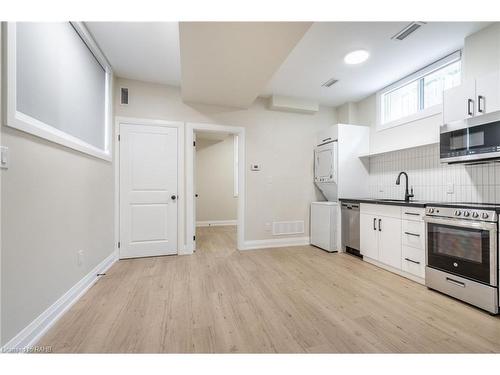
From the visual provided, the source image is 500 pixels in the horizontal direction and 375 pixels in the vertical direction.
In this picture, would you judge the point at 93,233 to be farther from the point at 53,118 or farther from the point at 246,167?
the point at 246,167

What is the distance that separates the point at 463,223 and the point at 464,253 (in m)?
0.27

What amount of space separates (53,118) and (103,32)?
1.23 m

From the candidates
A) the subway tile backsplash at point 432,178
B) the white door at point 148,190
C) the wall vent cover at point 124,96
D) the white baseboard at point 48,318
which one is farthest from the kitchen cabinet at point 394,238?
the wall vent cover at point 124,96

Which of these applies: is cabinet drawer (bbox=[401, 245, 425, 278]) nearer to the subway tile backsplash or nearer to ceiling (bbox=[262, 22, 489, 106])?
the subway tile backsplash

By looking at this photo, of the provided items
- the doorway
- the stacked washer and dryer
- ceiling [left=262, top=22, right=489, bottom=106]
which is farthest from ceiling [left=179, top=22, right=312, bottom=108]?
the stacked washer and dryer

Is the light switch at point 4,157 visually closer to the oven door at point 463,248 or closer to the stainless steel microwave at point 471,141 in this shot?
the oven door at point 463,248

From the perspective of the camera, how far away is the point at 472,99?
2.21 m

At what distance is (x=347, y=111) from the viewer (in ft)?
14.3

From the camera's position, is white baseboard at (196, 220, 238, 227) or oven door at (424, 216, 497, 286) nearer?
oven door at (424, 216, 497, 286)

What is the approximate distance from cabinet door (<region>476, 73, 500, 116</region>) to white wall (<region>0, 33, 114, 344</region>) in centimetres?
372

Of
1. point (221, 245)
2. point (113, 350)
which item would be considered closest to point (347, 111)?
point (221, 245)

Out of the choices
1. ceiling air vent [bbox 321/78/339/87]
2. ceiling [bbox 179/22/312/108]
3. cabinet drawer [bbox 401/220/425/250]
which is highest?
ceiling air vent [bbox 321/78/339/87]

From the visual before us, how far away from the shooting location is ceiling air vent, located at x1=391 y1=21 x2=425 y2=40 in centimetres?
220

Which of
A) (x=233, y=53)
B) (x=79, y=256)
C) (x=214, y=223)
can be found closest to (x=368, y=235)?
(x=233, y=53)
